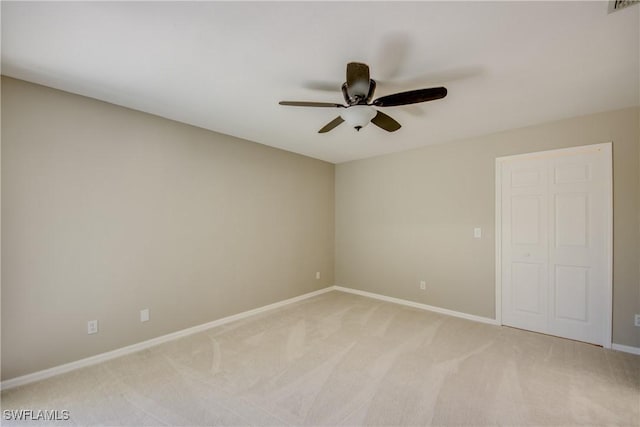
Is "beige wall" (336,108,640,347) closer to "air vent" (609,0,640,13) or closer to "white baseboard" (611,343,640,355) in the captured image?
"white baseboard" (611,343,640,355)

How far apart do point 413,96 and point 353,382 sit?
2209 mm

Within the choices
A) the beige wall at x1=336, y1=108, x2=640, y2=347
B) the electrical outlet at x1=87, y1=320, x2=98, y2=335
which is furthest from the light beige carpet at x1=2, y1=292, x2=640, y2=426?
the beige wall at x1=336, y1=108, x2=640, y2=347

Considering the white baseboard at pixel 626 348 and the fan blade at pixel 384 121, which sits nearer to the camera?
the fan blade at pixel 384 121

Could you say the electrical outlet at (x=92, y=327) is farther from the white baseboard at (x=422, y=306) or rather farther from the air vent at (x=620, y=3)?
the air vent at (x=620, y=3)

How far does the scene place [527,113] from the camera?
9.43 feet

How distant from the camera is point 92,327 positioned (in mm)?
2514

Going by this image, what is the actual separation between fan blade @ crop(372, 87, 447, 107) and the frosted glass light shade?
0.10m

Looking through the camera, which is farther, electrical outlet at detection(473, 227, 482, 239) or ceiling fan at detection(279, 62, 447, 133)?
electrical outlet at detection(473, 227, 482, 239)

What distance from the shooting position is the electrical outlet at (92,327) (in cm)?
249

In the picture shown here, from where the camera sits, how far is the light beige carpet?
1.84 m

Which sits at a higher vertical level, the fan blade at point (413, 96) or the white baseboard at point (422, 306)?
the fan blade at point (413, 96)

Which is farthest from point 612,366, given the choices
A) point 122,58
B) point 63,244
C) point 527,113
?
point 63,244

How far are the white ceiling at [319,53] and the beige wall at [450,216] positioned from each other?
1.31 feet

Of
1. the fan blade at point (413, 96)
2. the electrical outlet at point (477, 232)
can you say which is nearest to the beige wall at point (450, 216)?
the electrical outlet at point (477, 232)
